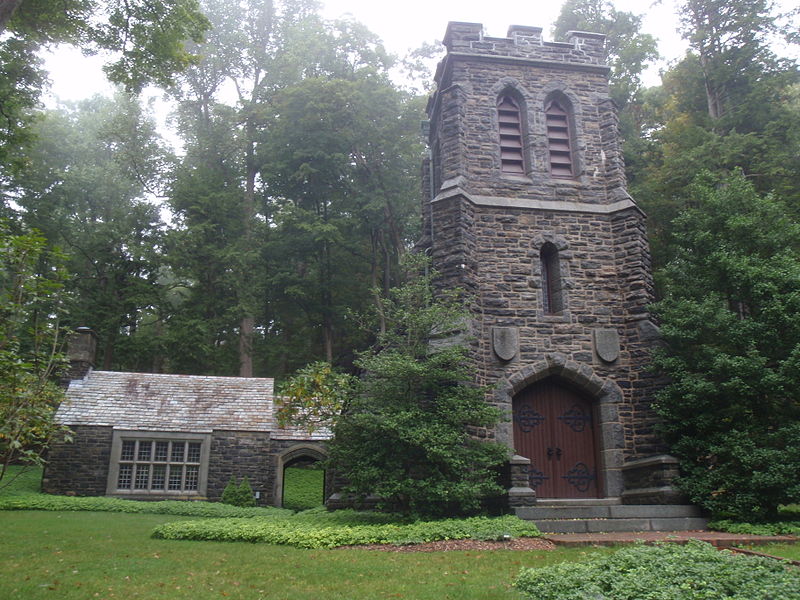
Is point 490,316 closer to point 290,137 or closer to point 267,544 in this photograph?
point 267,544

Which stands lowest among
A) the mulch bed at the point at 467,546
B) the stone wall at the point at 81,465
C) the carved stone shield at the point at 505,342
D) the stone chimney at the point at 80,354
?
the mulch bed at the point at 467,546

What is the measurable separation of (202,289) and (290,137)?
729 cm

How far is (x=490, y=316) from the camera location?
1284 cm

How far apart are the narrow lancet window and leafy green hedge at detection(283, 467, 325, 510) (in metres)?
10.5

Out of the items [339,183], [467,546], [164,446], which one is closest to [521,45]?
[467,546]

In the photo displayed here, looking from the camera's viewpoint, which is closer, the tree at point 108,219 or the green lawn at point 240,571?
the green lawn at point 240,571

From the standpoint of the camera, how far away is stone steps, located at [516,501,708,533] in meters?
9.63

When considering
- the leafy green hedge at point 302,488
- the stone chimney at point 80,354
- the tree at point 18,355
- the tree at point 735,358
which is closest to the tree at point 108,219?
the stone chimney at point 80,354

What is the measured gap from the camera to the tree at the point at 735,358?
10.4m

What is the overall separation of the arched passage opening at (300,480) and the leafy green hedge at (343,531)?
4.83 m

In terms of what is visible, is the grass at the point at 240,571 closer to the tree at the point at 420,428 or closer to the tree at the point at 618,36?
the tree at the point at 420,428

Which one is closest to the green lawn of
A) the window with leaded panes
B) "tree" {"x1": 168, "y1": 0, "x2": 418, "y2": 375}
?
the window with leaded panes

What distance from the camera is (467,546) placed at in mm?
8406

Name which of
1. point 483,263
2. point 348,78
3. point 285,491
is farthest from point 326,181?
point 483,263
